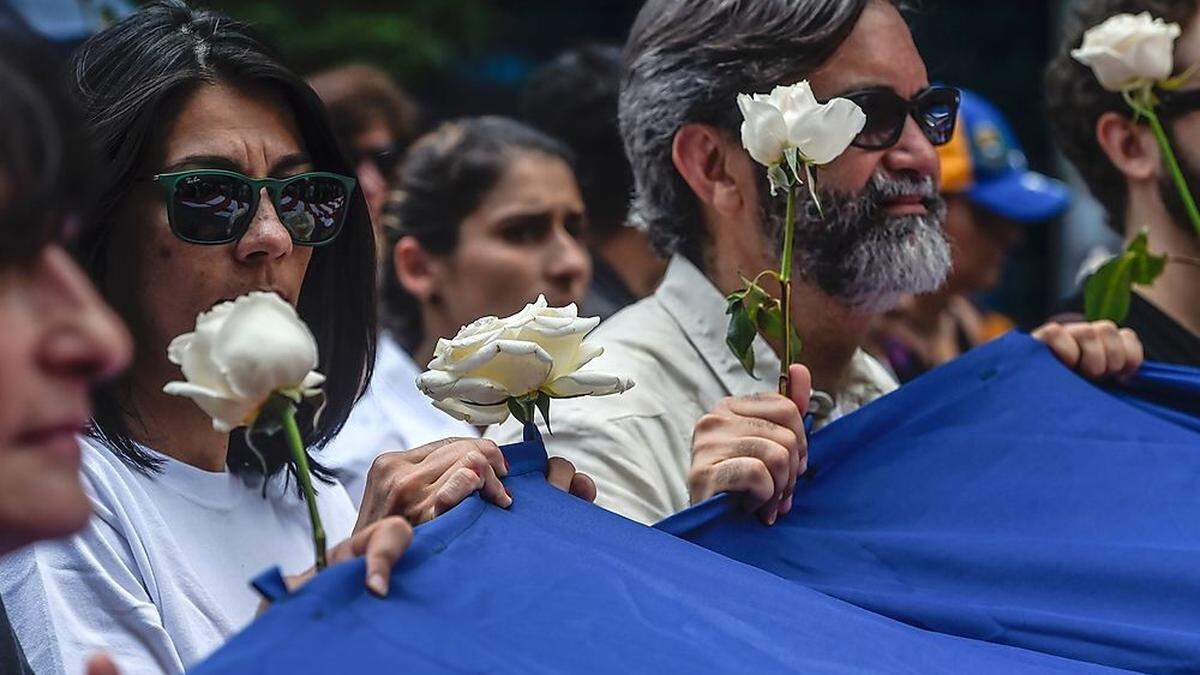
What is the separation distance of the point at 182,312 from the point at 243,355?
86cm

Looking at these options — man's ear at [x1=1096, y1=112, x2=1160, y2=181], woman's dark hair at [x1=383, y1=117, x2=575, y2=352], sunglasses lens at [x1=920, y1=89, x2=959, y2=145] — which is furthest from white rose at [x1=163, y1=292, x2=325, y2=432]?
woman's dark hair at [x1=383, y1=117, x2=575, y2=352]

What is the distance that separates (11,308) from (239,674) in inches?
17.8

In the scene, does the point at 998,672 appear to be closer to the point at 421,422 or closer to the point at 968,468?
the point at 968,468

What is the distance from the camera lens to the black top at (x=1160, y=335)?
11.6ft

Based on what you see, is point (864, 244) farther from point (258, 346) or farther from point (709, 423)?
point (258, 346)

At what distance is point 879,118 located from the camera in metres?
3.06

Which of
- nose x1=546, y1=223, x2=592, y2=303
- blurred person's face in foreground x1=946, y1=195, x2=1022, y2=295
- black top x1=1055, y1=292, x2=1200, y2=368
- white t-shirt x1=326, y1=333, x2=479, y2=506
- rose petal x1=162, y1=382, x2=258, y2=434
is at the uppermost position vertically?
rose petal x1=162, y1=382, x2=258, y2=434

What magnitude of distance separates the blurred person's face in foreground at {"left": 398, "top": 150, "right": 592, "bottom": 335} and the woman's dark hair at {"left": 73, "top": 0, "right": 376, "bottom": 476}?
1.84 meters

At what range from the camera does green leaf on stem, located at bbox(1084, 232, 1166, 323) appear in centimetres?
332

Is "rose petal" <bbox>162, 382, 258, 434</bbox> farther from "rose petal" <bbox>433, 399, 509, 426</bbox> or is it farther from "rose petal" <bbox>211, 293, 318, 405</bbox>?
"rose petal" <bbox>433, 399, 509, 426</bbox>

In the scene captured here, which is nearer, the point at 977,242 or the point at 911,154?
the point at 911,154

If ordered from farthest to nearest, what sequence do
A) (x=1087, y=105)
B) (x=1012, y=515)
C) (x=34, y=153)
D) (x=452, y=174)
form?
(x=452, y=174) < (x=1087, y=105) < (x=1012, y=515) < (x=34, y=153)

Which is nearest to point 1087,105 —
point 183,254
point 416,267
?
point 416,267

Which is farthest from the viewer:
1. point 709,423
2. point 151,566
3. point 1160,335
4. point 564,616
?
point 1160,335
